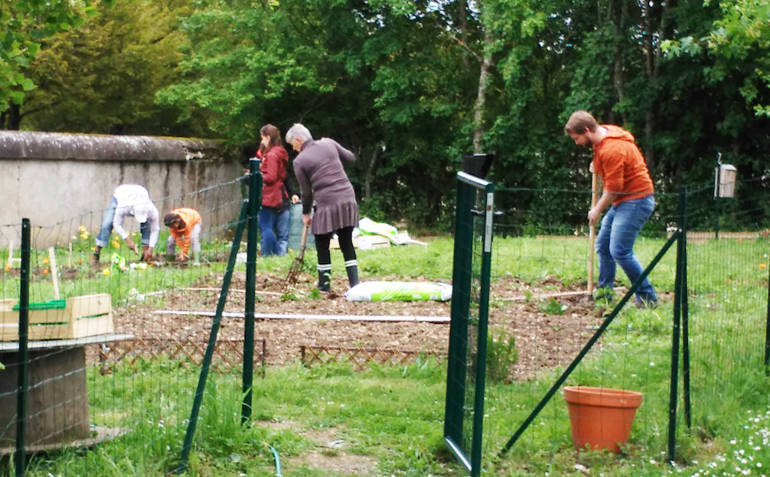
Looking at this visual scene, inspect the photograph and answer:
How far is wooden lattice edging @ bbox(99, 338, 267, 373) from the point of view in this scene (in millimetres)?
7258

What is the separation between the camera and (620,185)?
8.79m

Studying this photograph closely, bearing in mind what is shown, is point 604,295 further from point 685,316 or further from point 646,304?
point 685,316

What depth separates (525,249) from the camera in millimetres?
13898

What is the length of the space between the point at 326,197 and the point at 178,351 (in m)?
3.76

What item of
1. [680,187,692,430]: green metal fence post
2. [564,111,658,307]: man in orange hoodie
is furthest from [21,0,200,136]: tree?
[680,187,692,430]: green metal fence post

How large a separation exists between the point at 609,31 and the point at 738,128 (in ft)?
10.0

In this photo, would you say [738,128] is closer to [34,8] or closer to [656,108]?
[656,108]

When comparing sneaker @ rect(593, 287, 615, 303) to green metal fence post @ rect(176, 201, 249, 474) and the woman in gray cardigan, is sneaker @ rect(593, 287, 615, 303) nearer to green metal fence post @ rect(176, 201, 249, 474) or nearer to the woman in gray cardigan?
the woman in gray cardigan

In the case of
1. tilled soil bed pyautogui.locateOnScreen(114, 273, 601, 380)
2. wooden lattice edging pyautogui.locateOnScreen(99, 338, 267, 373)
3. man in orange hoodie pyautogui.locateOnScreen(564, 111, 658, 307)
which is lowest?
wooden lattice edging pyautogui.locateOnScreen(99, 338, 267, 373)

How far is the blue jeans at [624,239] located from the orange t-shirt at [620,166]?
120 millimetres

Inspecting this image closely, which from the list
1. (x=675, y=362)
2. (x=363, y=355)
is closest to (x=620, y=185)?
(x=363, y=355)

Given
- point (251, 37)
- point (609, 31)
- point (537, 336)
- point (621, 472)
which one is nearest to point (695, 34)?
point (609, 31)

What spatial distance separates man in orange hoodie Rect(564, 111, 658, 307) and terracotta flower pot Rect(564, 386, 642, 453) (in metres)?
3.53

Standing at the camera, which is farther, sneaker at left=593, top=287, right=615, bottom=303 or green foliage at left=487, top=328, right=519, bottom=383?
sneaker at left=593, top=287, right=615, bottom=303
